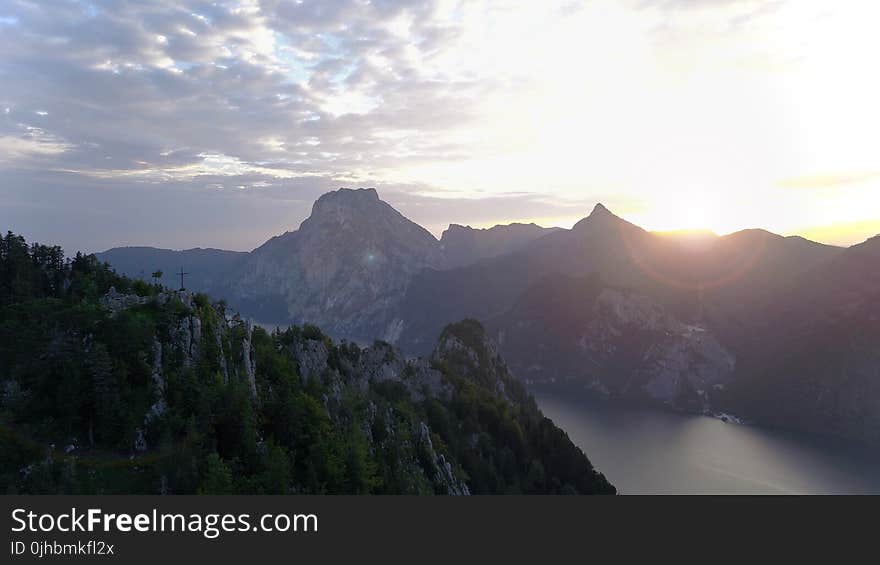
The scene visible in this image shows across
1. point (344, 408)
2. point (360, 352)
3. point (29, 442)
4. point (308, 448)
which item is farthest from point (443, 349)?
point (29, 442)

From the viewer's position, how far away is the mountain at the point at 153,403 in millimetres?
27797

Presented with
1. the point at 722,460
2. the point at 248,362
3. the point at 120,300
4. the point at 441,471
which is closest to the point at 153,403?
the point at 248,362

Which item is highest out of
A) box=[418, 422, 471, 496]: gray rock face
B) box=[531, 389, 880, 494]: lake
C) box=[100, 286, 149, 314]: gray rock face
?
box=[100, 286, 149, 314]: gray rock face

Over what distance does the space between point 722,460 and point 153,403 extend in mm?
167537

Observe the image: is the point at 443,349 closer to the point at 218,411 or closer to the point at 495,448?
the point at 495,448

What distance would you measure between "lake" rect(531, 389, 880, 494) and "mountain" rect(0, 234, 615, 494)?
105874 mm

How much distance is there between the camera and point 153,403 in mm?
31109

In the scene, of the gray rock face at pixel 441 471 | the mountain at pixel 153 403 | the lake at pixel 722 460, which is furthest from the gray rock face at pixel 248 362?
the lake at pixel 722 460

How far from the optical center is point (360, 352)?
97.1m

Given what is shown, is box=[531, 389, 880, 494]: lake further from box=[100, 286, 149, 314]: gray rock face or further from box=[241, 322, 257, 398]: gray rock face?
box=[100, 286, 149, 314]: gray rock face

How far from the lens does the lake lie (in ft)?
440

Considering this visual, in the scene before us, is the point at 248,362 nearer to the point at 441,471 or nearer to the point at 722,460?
the point at 441,471

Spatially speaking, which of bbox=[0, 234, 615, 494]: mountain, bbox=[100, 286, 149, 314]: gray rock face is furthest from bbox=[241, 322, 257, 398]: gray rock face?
bbox=[100, 286, 149, 314]: gray rock face

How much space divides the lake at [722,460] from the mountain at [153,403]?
106 meters
